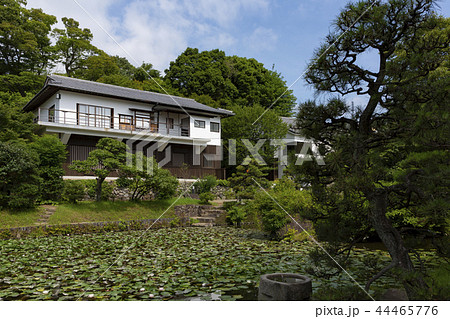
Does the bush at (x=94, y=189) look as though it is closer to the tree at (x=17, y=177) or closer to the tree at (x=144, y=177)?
the tree at (x=144, y=177)

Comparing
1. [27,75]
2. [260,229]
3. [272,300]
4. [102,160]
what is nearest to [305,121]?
[272,300]

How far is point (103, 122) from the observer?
786 inches

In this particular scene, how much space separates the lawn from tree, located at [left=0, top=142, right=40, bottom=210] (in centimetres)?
232

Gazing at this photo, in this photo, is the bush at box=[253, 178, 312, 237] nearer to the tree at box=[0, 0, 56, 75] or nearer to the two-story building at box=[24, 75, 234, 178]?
the two-story building at box=[24, 75, 234, 178]

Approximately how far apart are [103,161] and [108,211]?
216 cm

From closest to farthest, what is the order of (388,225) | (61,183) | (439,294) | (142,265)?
1. (439,294)
2. (388,225)
3. (142,265)
4. (61,183)

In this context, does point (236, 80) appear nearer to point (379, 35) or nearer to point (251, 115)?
point (251, 115)

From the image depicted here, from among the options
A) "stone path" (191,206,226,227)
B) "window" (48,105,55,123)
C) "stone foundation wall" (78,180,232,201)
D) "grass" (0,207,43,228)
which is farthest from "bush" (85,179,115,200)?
"window" (48,105,55,123)

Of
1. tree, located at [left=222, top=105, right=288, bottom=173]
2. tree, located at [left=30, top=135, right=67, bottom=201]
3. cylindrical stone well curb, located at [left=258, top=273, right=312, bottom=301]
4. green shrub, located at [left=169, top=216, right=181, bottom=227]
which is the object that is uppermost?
tree, located at [left=222, top=105, right=288, bottom=173]

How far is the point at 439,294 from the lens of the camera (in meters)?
3.06

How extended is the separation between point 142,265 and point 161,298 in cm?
207

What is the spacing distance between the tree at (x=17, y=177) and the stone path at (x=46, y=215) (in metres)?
0.54

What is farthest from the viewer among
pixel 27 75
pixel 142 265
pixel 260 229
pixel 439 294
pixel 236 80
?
pixel 236 80

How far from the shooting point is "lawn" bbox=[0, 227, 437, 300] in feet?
15.2
